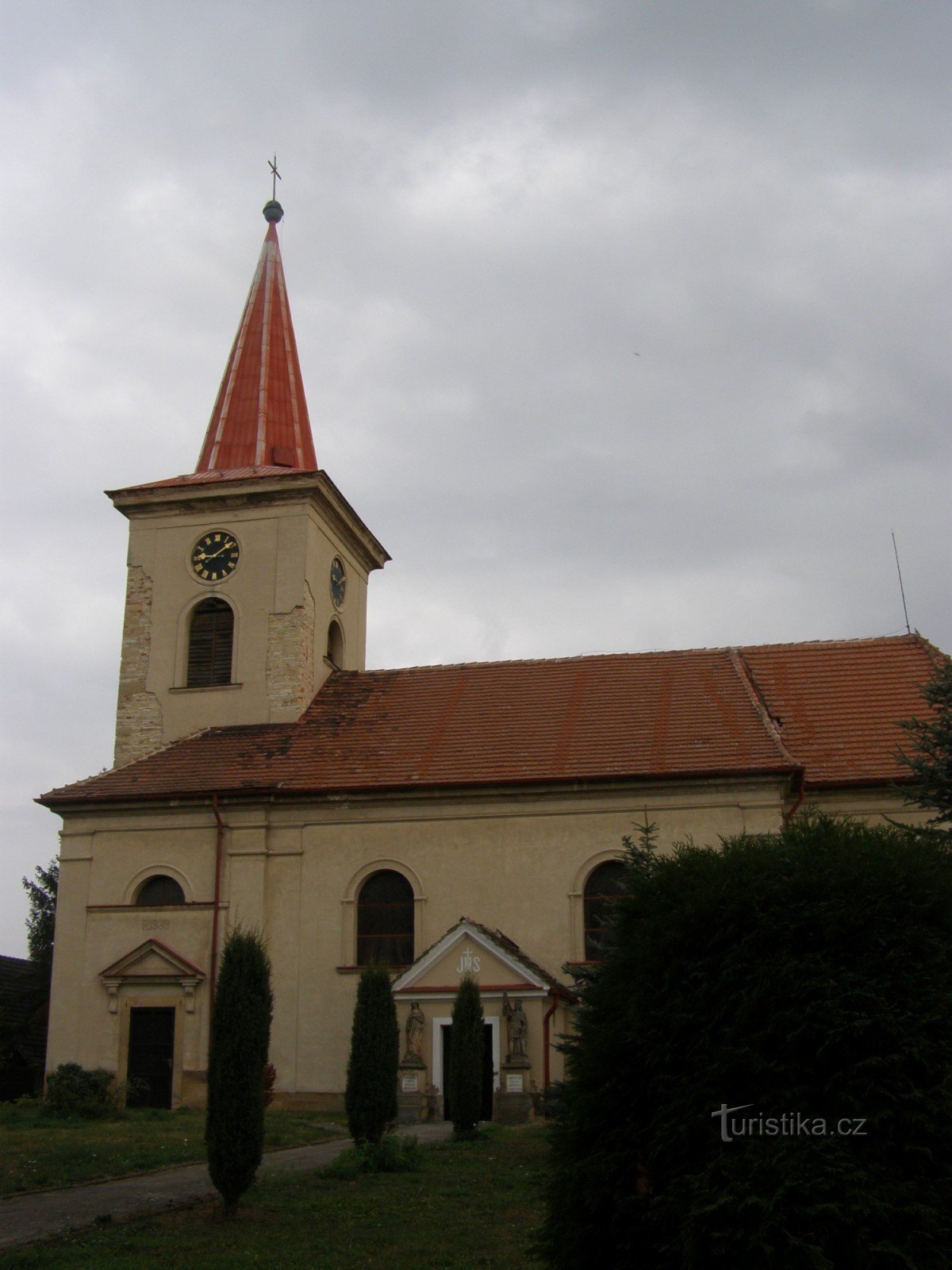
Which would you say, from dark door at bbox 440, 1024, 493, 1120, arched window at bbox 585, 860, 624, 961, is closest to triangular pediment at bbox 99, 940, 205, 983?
dark door at bbox 440, 1024, 493, 1120

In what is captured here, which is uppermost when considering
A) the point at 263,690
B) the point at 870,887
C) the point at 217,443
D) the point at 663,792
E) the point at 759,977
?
the point at 217,443

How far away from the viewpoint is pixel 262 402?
28.7 metres

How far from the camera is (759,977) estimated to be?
20.7 ft

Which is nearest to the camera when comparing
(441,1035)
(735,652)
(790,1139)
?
(790,1139)

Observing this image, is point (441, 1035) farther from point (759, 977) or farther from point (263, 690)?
point (759, 977)

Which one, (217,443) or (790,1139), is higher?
(217,443)

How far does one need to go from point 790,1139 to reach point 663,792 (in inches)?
628

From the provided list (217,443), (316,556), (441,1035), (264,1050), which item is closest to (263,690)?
(316,556)

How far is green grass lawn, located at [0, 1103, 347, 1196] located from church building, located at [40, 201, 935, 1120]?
1.76m

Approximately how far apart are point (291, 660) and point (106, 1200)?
14.8 m

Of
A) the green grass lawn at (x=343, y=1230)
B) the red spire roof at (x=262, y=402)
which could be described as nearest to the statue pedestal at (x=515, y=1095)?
the green grass lawn at (x=343, y=1230)

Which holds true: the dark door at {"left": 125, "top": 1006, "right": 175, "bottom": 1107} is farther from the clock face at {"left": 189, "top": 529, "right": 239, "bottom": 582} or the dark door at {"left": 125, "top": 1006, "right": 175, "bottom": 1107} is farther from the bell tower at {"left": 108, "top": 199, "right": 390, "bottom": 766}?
the clock face at {"left": 189, "top": 529, "right": 239, "bottom": 582}

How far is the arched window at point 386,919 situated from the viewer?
22344mm

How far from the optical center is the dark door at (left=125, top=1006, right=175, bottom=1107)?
2203 cm
